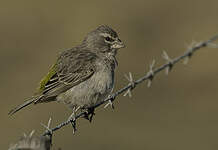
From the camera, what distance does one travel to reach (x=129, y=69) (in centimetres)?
2327

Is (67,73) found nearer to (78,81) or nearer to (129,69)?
(78,81)

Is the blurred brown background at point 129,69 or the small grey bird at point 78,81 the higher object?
the blurred brown background at point 129,69

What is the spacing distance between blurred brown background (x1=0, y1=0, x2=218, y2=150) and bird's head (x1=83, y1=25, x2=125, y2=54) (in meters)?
5.87

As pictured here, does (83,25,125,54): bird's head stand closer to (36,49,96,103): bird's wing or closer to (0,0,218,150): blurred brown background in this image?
(36,49,96,103): bird's wing

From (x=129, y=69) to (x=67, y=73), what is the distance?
41.9 ft

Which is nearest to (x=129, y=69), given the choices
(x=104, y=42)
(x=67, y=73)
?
(x=104, y=42)

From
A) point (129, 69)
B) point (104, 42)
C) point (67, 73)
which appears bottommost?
point (67, 73)

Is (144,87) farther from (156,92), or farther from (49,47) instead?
(49,47)

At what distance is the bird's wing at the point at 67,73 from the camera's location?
1042 centimetres

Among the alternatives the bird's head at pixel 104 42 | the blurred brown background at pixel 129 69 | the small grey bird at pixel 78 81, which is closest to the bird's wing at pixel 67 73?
the small grey bird at pixel 78 81

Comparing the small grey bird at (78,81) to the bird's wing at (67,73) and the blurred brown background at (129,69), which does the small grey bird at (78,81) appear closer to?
the bird's wing at (67,73)

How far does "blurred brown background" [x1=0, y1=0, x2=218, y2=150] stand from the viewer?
715 inches

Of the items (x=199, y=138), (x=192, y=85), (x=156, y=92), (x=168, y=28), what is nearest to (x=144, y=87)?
(x=156, y=92)

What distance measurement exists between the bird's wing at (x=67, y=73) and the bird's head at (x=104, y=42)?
51 centimetres
